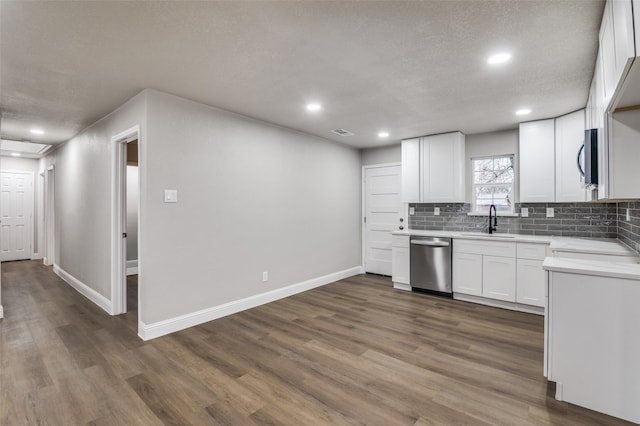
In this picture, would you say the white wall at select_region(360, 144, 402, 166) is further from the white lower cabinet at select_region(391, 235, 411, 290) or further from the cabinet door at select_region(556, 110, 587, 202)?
the cabinet door at select_region(556, 110, 587, 202)

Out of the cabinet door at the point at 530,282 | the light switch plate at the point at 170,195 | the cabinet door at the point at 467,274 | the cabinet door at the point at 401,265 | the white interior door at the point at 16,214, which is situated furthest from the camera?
the white interior door at the point at 16,214

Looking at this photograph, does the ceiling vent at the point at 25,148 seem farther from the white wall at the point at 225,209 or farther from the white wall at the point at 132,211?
the white wall at the point at 225,209

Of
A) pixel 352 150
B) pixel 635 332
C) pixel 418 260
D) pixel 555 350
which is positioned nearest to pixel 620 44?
pixel 635 332

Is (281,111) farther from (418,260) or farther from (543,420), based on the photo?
(543,420)

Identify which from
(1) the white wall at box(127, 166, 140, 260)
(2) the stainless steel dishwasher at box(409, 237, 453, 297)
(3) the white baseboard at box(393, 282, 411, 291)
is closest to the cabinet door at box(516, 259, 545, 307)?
(2) the stainless steel dishwasher at box(409, 237, 453, 297)

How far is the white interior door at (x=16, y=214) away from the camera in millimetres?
7004

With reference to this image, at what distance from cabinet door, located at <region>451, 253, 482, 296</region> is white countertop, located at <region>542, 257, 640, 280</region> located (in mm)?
2131

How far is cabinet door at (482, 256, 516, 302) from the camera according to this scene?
391 centimetres

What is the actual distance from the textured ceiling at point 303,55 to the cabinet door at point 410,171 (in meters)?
1.24

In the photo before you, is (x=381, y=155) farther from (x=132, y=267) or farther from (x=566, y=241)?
(x=132, y=267)

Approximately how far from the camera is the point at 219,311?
11.9 feet

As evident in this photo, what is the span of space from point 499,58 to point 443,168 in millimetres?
2482

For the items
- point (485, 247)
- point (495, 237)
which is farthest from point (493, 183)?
point (485, 247)

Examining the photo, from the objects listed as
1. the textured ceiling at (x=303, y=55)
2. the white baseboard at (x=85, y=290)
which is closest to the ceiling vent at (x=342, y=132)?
the textured ceiling at (x=303, y=55)
